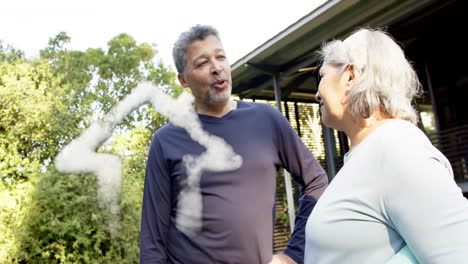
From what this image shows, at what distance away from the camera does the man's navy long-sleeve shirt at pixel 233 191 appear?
154 centimetres

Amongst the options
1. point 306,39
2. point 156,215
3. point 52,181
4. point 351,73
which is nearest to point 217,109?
point 156,215

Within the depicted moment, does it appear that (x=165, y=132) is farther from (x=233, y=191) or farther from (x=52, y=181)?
(x=52, y=181)

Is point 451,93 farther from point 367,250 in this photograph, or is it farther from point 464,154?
point 367,250

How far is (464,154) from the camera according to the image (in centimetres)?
639

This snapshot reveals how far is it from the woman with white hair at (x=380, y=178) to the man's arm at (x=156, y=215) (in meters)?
0.67

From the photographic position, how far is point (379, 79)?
113cm

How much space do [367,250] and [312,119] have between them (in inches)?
355

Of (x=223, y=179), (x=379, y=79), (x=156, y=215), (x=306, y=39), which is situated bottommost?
(x=156, y=215)

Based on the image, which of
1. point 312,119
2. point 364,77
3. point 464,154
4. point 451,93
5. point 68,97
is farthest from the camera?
point 312,119

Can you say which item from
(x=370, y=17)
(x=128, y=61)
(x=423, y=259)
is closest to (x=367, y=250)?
(x=423, y=259)

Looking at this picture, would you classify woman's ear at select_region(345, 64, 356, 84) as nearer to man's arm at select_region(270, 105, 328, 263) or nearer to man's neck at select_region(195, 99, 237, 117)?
man's arm at select_region(270, 105, 328, 263)

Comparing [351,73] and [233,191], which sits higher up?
[351,73]

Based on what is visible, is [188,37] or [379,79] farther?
[188,37]

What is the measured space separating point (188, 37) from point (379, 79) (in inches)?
35.3
